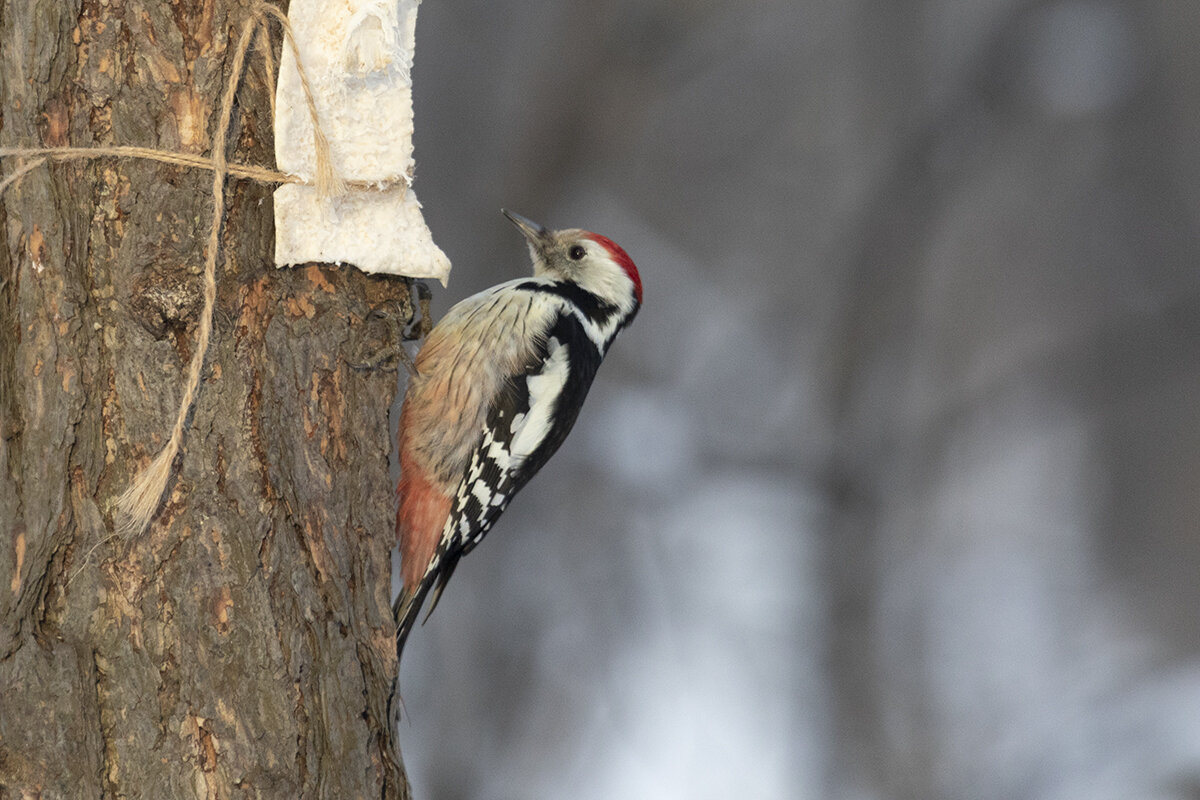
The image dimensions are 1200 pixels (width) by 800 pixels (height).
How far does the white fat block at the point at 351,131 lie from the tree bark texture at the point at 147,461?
4 cm

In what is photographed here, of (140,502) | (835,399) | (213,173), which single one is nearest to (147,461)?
(140,502)

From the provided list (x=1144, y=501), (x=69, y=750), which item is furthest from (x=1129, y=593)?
(x=69, y=750)

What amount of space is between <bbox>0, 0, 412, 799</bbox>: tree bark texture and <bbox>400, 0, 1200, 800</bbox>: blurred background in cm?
214

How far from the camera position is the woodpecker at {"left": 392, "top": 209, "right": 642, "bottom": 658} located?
6.07 feet

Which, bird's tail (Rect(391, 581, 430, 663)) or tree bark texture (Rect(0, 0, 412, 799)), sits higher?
tree bark texture (Rect(0, 0, 412, 799))

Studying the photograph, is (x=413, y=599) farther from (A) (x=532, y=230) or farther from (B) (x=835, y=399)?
(B) (x=835, y=399)

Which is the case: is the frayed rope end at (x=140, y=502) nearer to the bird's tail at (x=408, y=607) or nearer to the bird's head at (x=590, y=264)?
the bird's tail at (x=408, y=607)

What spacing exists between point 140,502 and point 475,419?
827mm

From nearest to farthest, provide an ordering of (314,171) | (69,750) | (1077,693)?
(69,750) → (314,171) → (1077,693)

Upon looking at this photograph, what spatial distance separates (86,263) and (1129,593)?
3410mm

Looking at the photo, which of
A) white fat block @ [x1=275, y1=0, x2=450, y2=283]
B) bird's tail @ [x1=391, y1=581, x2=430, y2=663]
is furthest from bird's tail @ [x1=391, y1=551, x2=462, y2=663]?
white fat block @ [x1=275, y1=0, x2=450, y2=283]

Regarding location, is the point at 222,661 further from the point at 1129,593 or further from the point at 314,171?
the point at 1129,593

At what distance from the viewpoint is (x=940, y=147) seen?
11.5ft

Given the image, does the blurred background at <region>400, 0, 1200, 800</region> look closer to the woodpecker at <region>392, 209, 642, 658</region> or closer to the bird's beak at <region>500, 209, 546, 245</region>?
the bird's beak at <region>500, 209, 546, 245</region>
